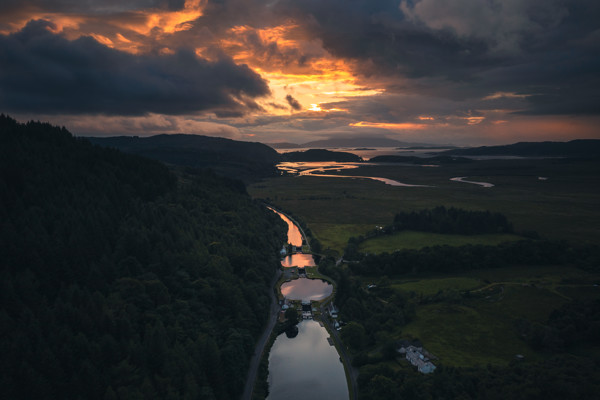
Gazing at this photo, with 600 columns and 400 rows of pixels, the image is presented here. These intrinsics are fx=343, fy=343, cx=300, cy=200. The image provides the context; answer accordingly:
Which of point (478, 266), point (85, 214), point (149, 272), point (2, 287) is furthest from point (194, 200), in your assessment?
point (478, 266)

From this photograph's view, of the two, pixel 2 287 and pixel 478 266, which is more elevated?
pixel 2 287

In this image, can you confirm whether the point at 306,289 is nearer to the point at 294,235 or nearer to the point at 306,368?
the point at 306,368

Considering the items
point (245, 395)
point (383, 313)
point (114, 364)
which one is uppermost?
point (114, 364)

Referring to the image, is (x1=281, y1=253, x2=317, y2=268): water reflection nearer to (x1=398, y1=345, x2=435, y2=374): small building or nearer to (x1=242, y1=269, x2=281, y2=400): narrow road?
(x1=242, y1=269, x2=281, y2=400): narrow road

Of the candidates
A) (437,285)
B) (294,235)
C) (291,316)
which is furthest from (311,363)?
(294,235)

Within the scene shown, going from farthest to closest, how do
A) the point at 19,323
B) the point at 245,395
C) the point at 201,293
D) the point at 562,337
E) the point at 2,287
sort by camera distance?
the point at 201,293 → the point at 562,337 → the point at 245,395 → the point at 2,287 → the point at 19,323

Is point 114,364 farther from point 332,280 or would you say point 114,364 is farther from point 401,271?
point 401,271

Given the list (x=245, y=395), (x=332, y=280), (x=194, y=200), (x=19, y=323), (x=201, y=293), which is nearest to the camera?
(x=19, y=323)

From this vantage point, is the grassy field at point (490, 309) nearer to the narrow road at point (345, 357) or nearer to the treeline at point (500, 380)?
the treeline at point (500, 380)
